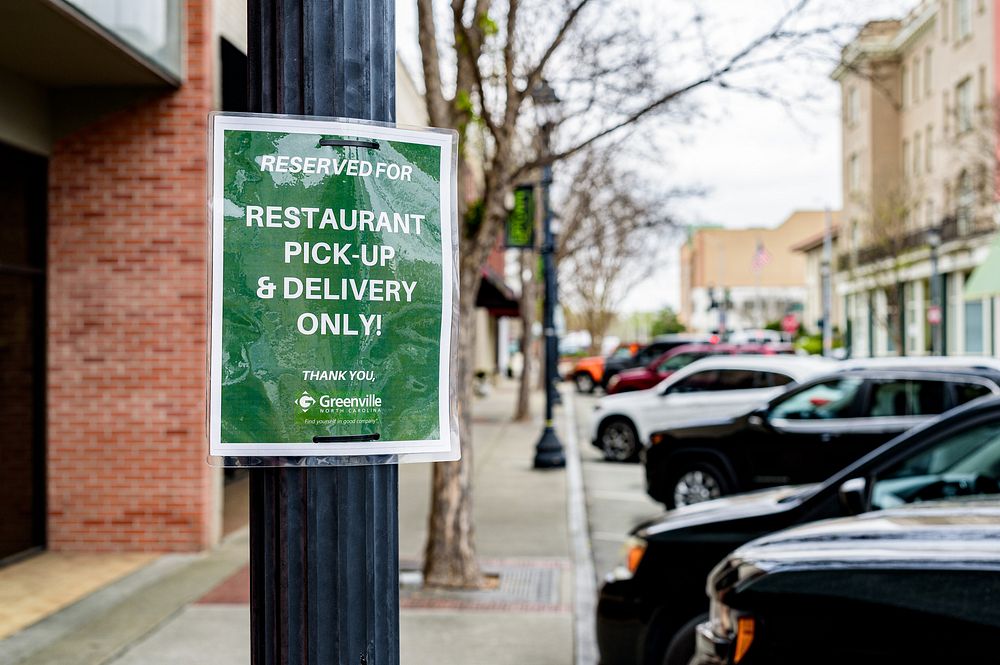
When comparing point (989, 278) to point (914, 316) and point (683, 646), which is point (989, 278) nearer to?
point (914, 316)

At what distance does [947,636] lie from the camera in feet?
9.50

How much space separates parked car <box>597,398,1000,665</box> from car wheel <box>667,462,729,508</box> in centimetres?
584

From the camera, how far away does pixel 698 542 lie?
17.7 ft

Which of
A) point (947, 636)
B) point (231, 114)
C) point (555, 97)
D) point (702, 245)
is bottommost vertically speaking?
point (947, 636)

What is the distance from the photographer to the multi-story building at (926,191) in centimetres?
3788

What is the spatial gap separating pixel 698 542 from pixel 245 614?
3489mm

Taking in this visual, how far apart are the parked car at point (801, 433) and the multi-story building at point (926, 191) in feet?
69.4

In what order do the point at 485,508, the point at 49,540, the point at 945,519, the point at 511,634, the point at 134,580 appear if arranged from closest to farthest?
the point at 945,519 < the point at 511,634 < the point at 134,580 < the point at 49,540 < the point at 485,508

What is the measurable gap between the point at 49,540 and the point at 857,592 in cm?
822

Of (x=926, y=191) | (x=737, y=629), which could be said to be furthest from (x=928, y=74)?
(x=737, y=629)

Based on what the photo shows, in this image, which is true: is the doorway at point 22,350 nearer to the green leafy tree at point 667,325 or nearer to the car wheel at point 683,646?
the car wheel at point 683,646

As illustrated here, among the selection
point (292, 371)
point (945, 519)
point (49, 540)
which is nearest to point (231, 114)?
point (292, 371)

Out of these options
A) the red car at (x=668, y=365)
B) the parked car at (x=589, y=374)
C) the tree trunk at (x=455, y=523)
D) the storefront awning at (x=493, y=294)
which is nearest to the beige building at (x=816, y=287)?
the parked car at (x=589, y=374)

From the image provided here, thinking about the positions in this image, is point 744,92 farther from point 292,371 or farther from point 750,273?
point 750,273
